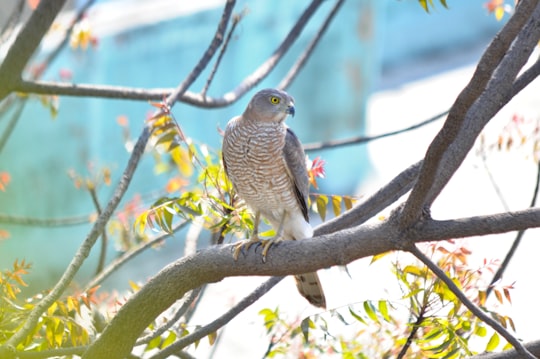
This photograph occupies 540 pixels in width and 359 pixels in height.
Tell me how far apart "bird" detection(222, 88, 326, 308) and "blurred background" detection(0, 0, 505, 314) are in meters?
3.06

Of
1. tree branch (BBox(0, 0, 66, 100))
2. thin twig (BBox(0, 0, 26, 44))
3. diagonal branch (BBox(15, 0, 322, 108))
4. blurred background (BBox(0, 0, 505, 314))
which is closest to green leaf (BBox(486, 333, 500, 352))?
diagonal branch (BBox(15, 0, 322, 108))

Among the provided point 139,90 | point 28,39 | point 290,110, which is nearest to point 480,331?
point 290,110

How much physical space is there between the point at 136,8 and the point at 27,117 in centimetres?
241

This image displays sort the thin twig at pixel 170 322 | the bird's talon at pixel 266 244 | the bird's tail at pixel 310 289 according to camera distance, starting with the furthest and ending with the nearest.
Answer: the bird's tail at pixel 310 289 → the thin twig at pixel 170 322 → the bird's talon at pixel 266 244

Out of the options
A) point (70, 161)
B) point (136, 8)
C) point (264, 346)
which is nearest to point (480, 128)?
point (264, 346)

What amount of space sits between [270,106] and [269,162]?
24cm

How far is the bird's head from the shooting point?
3660 millimetres

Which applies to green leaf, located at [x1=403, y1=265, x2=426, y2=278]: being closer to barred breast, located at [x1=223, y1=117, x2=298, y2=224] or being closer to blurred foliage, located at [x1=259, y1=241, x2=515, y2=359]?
blurred foliage, located at [x1=259, y1=241, x2=515, y2=359]

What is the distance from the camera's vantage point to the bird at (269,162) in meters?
3.56

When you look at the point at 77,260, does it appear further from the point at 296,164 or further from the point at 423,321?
the point at 423,321

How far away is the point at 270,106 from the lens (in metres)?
3.70

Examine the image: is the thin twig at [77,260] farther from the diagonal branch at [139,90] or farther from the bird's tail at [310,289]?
the bird's tail at [310,289]

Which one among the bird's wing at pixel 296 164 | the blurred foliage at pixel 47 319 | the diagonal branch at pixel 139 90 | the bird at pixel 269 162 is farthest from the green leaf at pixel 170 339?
the diagonal branch at pixel 139 90

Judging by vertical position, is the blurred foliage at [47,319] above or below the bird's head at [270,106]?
below
